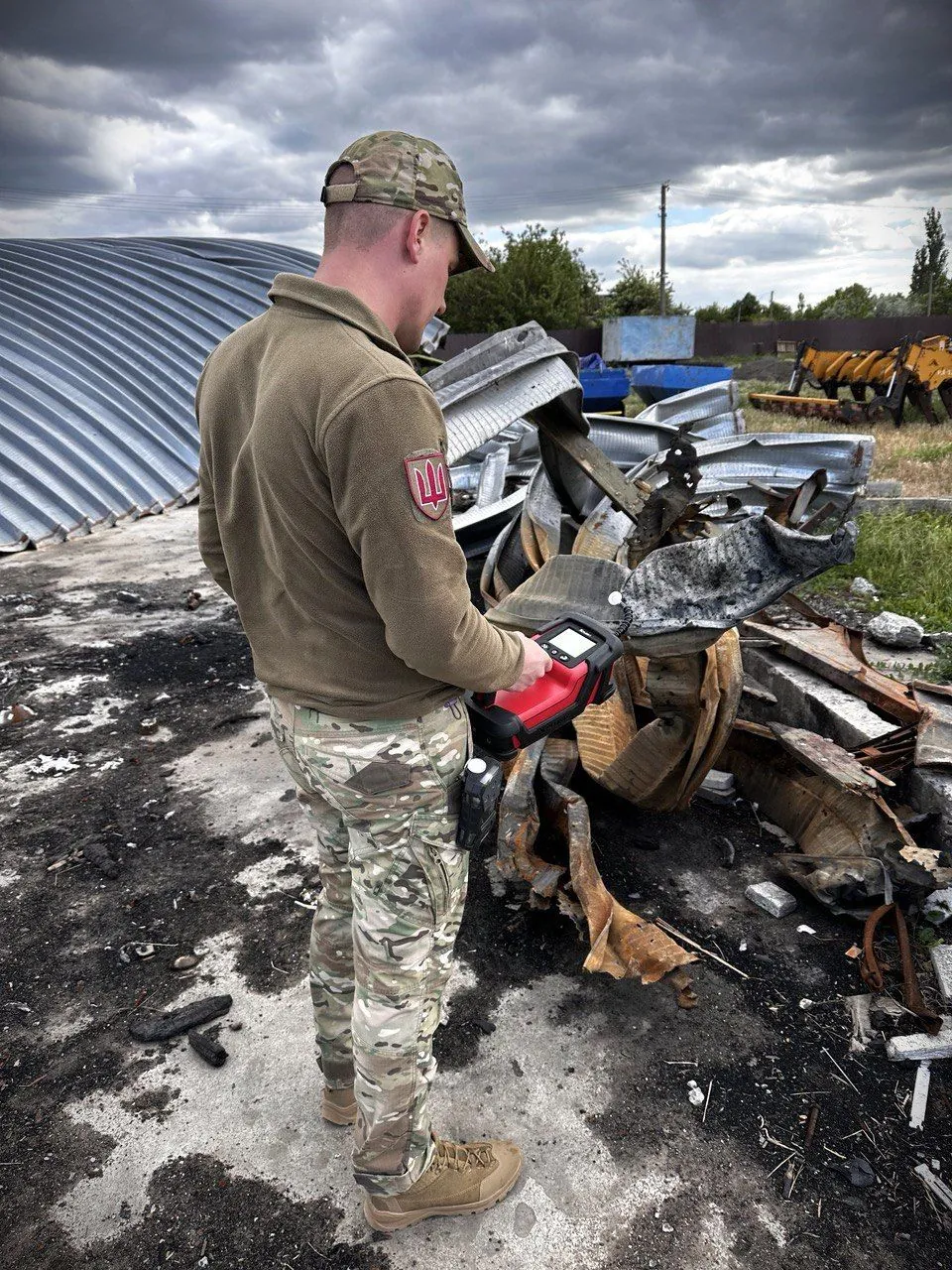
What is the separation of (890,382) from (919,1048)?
11735mm

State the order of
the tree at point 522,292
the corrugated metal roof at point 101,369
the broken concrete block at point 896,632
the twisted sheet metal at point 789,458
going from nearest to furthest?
1. the broken concrete block at point 896,632
2. the twisted sheet metal at point 789,458
3. the corrugated metal roof at point 101,369
4. the tree at point 522,292

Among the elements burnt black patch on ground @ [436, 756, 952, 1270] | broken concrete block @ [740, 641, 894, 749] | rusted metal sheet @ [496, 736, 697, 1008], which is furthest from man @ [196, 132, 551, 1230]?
broken concrete block @ [740, 641, 894, 749]

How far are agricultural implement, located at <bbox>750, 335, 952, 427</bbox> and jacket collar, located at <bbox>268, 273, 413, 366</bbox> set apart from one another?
11.9m

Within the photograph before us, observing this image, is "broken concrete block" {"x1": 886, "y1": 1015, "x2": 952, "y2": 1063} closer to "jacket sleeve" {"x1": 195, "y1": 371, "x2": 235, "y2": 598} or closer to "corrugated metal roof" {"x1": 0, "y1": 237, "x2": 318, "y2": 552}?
"jacket sleeve" {"x1": 195, "y1": 371, "x2": 235, "y2": 598}

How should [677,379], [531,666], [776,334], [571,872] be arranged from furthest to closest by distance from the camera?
1. [776,334]
2. [677,379]
3. [571,872]
4. [531,666]

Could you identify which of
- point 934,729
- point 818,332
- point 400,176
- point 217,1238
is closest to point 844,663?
point 934,729

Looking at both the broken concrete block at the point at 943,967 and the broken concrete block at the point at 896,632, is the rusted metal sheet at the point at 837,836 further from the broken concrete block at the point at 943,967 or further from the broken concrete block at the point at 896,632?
the broken concrete block at the point at 896,632

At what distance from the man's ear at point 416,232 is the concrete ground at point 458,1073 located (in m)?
2.13

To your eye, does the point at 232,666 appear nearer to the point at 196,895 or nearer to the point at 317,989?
the point at 196,895

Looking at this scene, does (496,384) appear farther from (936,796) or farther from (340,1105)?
(340,1105)

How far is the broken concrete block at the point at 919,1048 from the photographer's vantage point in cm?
217

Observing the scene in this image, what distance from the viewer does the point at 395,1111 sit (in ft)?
5.45

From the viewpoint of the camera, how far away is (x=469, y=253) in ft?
5.20

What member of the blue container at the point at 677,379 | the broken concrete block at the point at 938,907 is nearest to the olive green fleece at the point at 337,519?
the broken concrete block at the point at 938,907
